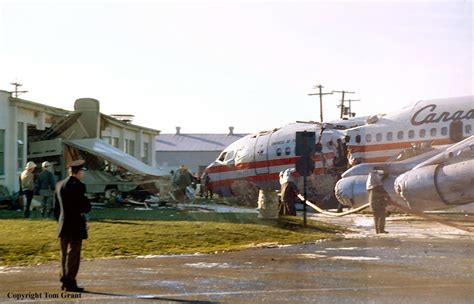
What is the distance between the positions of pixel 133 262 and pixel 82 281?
7.40 ft

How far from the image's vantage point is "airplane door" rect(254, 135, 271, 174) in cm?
3222

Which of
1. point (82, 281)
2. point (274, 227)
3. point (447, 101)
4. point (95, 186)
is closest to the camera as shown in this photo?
point (82, 281)

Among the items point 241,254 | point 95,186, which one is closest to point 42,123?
point 95,186

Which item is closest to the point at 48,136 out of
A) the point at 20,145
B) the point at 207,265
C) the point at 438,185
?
the point at 20,145

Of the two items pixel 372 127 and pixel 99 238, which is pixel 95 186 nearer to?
pixel 372 127

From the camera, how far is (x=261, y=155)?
3234 cm

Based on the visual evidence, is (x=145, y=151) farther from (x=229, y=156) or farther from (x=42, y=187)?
(x=42, y=187)

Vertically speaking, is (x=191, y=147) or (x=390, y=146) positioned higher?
(x=191, y=147)

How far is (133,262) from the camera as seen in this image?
14102mm

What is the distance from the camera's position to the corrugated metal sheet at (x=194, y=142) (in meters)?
83.0

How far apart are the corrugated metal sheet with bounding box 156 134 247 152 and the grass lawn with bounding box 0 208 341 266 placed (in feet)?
195

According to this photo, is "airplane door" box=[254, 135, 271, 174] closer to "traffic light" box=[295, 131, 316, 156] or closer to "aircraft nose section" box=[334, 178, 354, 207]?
"aircraft nose section" box=[334, 178, 354, 207]

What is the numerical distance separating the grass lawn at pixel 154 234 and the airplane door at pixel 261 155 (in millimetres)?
8859

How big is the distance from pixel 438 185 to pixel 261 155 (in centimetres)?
1096
